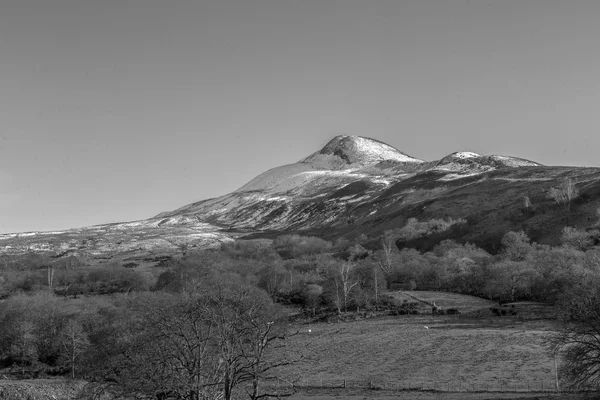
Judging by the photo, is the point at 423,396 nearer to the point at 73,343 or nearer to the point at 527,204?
the point at 73,343

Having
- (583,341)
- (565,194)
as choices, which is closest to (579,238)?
(565,194)

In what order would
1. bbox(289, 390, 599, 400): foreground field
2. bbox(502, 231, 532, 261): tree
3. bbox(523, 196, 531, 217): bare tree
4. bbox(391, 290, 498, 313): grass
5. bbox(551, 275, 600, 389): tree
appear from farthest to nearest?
1. bbox(523, 196, 531, 217): bare tree
2. bbox(502, 231, 532, 261): tree
3. bbox(391, 290, 498, 313): grass
4. bbox(289, 390, 599, 400): foreground field
5. bbox(551, 275, 600, 389): tree

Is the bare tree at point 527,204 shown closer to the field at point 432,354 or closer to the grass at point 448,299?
the grass at point 448,299

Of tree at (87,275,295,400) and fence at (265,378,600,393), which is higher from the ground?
tree at (87,275,295,400)

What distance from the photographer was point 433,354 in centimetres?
5906

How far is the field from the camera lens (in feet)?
157

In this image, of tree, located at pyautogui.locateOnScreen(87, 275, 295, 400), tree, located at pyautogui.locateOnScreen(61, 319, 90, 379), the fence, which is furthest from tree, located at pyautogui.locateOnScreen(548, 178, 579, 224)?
tree, located at pyautogui.locateOnScreen(87, 275, 295, 400)

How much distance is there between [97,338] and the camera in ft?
221

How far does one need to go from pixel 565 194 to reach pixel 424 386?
152m

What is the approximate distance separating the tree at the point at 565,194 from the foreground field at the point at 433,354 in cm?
10882

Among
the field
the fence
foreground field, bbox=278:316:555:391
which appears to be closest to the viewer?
the fence

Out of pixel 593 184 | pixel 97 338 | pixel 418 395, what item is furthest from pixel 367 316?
pixel 593 184

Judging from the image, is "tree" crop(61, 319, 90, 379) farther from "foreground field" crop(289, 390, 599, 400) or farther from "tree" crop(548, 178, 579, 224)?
"tree" crop(548, 178, 579, 224)

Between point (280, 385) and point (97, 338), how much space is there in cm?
2636
